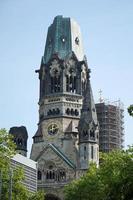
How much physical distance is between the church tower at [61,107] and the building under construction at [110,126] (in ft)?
37.1

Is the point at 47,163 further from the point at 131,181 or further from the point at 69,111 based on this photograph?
the point at 131,181

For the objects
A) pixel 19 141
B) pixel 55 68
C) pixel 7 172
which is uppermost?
pixel 55 68

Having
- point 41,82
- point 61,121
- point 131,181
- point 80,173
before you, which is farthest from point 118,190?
point 41,82

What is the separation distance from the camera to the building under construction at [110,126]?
12625cm

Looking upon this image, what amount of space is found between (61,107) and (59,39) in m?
14.5

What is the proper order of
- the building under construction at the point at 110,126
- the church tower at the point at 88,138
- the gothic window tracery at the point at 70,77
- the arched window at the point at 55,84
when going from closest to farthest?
the church tower at the point at 88,138 < the gothic window tracery at the point at 70,77 < the arched window at the point at 55,84 < the building under construction at the point at 110,126

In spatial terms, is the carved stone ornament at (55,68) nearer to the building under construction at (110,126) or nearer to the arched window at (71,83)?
the arched window at (71,83)

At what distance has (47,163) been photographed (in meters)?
110

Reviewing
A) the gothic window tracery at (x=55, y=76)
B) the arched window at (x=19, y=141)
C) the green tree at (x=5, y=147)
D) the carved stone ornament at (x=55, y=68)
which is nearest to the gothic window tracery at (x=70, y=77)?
the gothic window tracery at (x=55, y=76)

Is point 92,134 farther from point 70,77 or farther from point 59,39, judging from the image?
point 59,39

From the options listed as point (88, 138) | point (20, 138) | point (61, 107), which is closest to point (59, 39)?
point (61, 107)

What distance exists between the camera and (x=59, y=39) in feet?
398

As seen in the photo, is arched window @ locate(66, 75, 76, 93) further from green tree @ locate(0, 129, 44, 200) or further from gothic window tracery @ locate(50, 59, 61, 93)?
green tree @ locate(0, 129, 44, 200)

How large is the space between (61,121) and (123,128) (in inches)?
861
